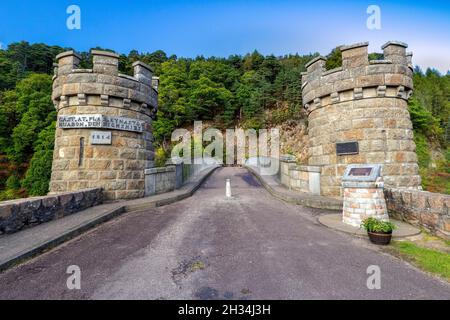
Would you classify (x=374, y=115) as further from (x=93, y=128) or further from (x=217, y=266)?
(x=93, y=128)

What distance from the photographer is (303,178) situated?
10.0m

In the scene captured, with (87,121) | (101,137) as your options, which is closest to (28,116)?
(87,121)

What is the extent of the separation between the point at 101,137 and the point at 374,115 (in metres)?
11.0

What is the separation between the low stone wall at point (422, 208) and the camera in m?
4.78

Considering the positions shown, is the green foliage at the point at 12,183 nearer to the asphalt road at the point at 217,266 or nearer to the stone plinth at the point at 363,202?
the asphalt road at the point at 217,266

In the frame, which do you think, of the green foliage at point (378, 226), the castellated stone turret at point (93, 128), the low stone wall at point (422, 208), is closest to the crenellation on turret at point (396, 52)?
the low stone wall at point (422, 208)

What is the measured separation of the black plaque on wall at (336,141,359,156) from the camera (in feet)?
26.9

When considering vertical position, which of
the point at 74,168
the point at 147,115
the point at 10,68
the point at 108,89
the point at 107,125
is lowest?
the point at 74,168

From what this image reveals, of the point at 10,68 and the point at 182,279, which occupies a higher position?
the point at 10,68

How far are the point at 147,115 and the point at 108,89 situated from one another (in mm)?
1996

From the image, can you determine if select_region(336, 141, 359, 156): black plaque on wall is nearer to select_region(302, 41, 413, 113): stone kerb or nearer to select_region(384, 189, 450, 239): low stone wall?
select_region(302, 41, 413, 113): stone kerb
